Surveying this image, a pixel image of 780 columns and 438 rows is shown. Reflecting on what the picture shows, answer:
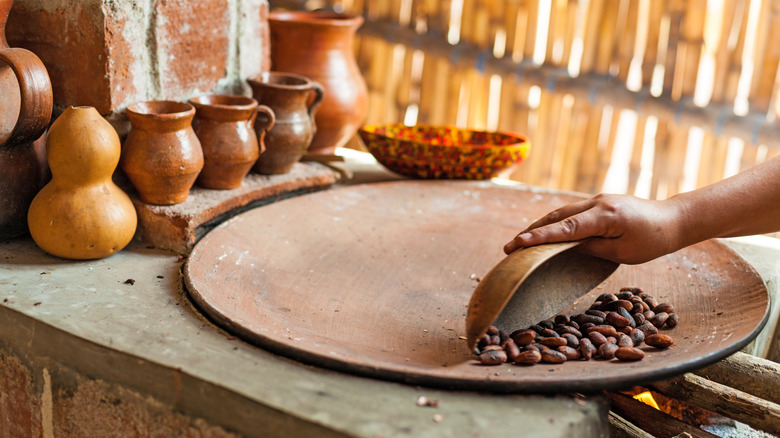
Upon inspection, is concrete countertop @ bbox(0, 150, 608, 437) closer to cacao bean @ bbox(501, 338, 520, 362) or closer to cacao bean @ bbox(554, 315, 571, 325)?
cacao bean @ bbox(501, 338, 520, 362)

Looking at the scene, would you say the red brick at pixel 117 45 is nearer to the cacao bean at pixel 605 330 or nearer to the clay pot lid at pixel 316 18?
the clay pot lid at pixel 316 18

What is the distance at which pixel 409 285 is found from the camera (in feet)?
4.32

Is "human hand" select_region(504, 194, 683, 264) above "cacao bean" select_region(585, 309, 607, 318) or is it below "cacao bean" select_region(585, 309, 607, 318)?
above

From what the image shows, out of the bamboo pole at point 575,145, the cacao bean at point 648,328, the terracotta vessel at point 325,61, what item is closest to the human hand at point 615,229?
the cacao bean at point 648,328

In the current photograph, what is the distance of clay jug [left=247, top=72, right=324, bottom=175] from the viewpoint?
1.56 meters

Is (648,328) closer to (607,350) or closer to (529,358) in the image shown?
(607,350)

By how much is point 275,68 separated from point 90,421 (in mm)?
1179

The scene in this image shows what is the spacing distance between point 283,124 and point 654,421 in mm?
961

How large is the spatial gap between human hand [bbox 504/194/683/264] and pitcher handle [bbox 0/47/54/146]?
81 cm

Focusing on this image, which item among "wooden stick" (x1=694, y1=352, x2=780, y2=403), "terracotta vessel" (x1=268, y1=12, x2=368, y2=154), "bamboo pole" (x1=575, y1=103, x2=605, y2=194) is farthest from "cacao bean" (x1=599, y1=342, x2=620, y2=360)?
"bamboo pole" (x1=575, y1=103, x2=605, y2=194)

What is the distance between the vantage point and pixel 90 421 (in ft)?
3.21

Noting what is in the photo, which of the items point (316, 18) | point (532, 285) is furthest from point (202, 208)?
point (316, 18)

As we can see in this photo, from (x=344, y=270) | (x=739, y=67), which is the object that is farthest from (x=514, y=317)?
(x=739, y=67)

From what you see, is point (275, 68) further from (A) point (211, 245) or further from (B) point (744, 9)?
(B) point (744, 9)
